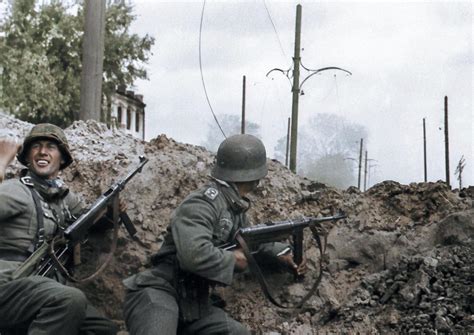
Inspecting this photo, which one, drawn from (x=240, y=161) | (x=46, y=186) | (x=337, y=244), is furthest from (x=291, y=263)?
(x=46, y=186)

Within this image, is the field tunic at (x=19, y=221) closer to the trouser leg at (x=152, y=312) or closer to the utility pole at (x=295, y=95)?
the trouser leg at (x=152, y=312)

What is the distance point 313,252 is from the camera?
6.29m

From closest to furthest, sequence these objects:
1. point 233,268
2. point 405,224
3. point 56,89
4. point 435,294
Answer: point 233,268
point 435,294
point 405,224
point 56,89

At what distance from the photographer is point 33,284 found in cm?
496

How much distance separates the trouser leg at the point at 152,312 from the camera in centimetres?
466

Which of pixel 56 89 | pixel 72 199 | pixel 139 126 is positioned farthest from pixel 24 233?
pixel 139 126

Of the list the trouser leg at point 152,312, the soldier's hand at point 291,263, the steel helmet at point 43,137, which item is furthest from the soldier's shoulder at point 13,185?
the soldier's hand at point 291,263

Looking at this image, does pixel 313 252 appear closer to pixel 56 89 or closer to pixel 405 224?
pixel 405 224

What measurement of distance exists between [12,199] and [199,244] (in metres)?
1.59

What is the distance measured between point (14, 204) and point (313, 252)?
2.62 m

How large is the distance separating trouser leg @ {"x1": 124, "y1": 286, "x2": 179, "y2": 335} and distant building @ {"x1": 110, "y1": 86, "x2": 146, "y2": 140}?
67.5 feet

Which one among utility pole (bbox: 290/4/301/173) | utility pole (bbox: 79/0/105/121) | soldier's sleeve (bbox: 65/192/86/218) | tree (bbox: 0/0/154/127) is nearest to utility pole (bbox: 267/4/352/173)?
utility pole (bbox: 290/4/301/173)

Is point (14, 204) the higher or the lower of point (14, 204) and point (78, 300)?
the higher

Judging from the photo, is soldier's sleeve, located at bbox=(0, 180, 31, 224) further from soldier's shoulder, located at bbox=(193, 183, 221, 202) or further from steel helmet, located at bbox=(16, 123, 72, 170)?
soldier's shoulder, located at bbox=(193, 183, 221, 202)
